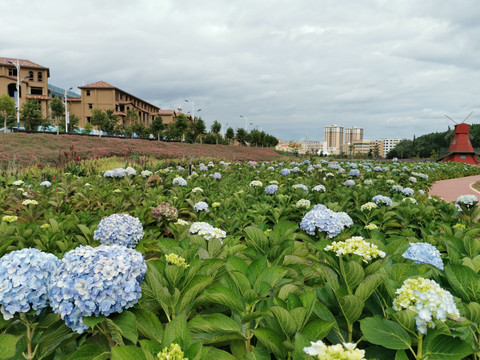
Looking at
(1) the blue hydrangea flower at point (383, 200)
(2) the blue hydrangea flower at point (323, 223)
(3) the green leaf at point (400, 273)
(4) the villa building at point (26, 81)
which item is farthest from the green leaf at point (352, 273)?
(4) the villa building at point (26, 81)

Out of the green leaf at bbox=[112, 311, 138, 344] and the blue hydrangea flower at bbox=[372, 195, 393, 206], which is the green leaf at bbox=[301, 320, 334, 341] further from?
the blue hydrangea flower at bbox=[372, 195, 393, 206]

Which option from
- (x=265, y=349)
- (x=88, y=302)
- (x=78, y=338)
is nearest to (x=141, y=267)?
(x=88, y=302)

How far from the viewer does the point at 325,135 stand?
188 meters

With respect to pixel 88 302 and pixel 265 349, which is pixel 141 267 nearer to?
pixel 88 302

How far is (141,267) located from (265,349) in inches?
26.1

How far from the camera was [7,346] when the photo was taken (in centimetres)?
107

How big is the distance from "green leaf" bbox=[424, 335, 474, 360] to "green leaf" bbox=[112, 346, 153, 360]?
0.99 metres

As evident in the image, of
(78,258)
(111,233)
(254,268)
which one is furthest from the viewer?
(111,233)

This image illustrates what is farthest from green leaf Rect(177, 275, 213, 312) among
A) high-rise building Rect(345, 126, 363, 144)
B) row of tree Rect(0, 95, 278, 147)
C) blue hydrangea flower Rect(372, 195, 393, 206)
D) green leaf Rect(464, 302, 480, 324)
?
high-rise building Rect(345, 126, 363, 144)

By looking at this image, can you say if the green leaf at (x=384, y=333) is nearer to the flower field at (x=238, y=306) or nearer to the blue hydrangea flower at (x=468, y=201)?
the flower field at (x=238, y=306)

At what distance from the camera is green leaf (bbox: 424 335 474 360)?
1.00m

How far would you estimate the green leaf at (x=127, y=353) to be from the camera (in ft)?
3.28

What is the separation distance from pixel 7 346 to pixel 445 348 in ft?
5.14

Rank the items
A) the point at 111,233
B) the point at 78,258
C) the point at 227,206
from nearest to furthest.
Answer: the point at 78,258
the point at 111,233
the point at 227,206
